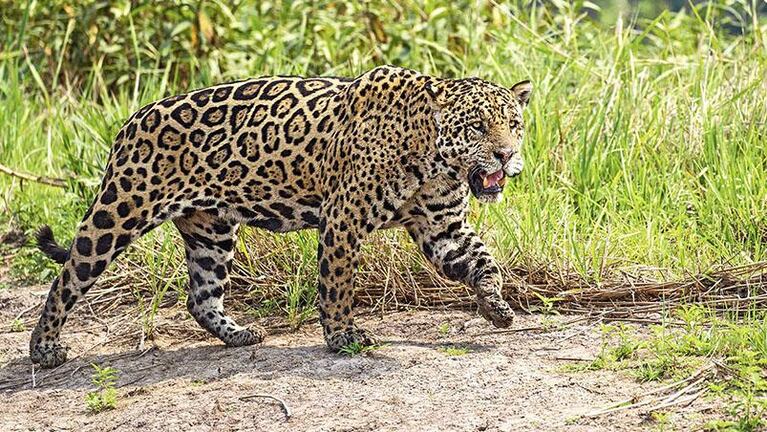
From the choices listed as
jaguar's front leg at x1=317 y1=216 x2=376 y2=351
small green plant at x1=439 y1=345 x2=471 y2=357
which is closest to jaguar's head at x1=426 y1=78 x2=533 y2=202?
jaguar's front leg at x1=317 y1=216 x2=376 y2=351

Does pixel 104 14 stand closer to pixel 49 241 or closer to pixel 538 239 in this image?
pixel 49 241

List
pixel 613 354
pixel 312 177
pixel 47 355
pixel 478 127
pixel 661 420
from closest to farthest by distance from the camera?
pixel 661 420, pixel 613 354, pixel 478 127, pixel 312 177, pixel 47 355

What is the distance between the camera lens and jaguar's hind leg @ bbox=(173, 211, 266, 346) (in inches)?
271

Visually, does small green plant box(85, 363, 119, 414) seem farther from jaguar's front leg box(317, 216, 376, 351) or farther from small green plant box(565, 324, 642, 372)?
small green plant box(565, 324, 642, 372)

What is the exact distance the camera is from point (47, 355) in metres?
6.85

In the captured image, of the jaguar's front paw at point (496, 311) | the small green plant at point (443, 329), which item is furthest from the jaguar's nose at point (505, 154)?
the small green plant at point (443, 329)

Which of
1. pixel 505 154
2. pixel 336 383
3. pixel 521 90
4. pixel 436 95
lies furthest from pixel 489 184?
pixel 336 383

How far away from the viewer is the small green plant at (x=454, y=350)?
6207 mm

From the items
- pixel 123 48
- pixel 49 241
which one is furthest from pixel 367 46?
pixel 49 241

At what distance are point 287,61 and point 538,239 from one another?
11.0 feet

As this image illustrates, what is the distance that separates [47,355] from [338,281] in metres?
1.60

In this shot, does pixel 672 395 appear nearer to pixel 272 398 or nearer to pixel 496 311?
pixel 496 311

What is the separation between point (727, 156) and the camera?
25.1 feet

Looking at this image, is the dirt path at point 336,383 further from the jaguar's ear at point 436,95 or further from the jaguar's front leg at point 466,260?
the jaguar's ear at point 436,95
